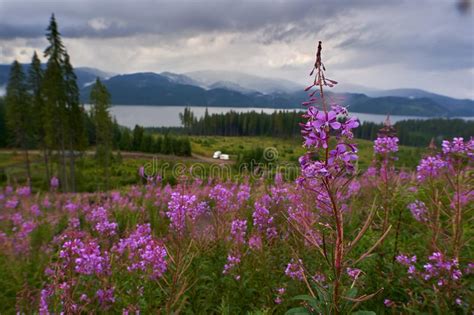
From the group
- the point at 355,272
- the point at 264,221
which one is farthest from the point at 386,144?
the point at 355,272

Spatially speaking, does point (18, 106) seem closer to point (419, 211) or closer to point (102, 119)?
point (102, 119)

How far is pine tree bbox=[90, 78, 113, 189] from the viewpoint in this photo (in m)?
43.4

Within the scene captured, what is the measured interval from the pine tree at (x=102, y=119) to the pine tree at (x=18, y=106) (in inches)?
318

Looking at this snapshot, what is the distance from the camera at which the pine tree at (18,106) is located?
37.2m

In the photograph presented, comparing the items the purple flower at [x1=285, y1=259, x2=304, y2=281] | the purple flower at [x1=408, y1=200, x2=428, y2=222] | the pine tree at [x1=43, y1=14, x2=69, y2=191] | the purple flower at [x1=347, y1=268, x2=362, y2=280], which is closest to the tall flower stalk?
the purple flower at [x1=347, y1=268, x2=362, y2=280]

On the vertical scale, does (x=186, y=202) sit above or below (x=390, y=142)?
below

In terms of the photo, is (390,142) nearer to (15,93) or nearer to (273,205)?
(273,205)

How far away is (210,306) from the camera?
3.67m

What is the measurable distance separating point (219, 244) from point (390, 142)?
2985 mm

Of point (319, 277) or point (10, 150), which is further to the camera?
point (10, 150)

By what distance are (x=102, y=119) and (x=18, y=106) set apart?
9.89m

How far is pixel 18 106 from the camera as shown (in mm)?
38125

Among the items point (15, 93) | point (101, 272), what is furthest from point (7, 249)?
point (15, 93)

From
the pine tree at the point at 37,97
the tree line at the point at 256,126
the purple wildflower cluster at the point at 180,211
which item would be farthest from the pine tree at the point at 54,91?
the tree line at the point at 256,126
